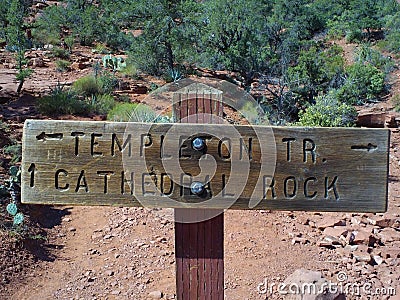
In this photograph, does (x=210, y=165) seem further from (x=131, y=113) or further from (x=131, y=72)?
(x=131, y=72)

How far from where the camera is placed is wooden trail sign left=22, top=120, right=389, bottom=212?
4.83ft

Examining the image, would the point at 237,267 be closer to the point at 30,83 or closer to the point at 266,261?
the point at 266,261

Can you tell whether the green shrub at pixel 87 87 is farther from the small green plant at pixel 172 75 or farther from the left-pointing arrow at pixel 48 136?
the left-pointing arrow at pixel 48 136

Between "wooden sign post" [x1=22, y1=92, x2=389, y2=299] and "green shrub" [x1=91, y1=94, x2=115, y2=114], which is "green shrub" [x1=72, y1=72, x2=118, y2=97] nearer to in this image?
"green shrub" [x1=91, y1=94, x2=115, y2=114]

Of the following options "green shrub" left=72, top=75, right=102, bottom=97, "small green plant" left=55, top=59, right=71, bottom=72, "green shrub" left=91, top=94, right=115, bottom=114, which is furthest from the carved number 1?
"small green plant" left=55, top=59, right=71, bottom=72

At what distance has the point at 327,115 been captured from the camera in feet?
29.7

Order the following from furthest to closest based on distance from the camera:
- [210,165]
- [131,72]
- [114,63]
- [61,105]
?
[114,63] < [131,72] < [61,105] < [210,165]

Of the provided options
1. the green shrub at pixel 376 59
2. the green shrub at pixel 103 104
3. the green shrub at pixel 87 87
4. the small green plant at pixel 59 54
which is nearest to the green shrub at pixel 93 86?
the green shrub at pixel 87 87

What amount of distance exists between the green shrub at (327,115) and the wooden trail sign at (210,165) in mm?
7353

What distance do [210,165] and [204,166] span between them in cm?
2

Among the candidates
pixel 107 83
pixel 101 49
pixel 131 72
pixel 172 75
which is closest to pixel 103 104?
pixel 107 83

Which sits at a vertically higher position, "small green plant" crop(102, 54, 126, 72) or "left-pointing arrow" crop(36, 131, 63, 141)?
"small green plant" crop(102, 54, 126, 72)

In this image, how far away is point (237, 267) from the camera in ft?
13.6

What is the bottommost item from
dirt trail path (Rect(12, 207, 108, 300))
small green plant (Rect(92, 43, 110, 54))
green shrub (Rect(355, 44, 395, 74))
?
dirt trail path (Rect(12, 207, 108, 300))
